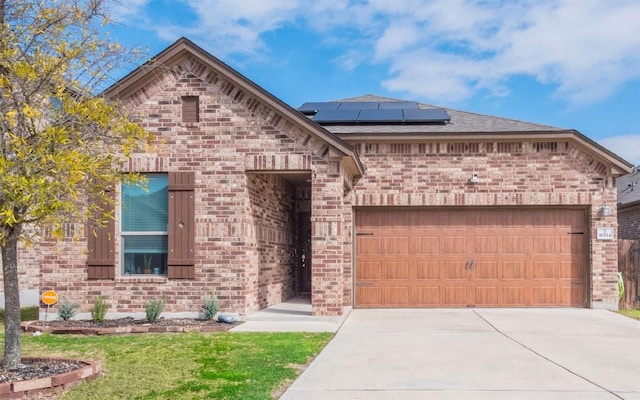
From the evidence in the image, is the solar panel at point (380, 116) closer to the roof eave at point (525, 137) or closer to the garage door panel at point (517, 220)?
the roof eave at point (525, 137)

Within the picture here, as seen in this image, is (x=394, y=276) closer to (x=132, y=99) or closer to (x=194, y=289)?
(x=194, y=289)

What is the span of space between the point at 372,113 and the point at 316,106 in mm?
2213

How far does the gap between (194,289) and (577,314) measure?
8.29m

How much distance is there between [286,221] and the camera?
17109 millimetres

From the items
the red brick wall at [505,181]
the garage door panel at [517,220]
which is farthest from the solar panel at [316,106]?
the garage door panel at [517,220]

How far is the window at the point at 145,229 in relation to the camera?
13.1 m

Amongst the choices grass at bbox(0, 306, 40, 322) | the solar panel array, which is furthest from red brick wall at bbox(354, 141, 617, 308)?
grass at bbox(0, 306, 40, 322)

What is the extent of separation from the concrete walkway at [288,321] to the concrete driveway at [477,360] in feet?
1.21

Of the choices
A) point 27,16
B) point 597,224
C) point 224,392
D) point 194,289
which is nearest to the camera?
point 224,392

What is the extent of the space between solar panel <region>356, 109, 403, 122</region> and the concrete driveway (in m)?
5.37

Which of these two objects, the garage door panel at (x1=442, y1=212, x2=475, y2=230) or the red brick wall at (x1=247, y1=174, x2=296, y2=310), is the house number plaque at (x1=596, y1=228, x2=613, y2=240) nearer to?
the garage door panel at (x1=442, y1=212, x2=475, y2=230)

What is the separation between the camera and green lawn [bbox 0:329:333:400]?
671 cm

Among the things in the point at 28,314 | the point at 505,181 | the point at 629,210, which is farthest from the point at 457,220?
the point at 28,314

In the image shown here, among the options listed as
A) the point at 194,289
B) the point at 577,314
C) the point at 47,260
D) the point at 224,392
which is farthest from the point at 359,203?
the point at 224,392
